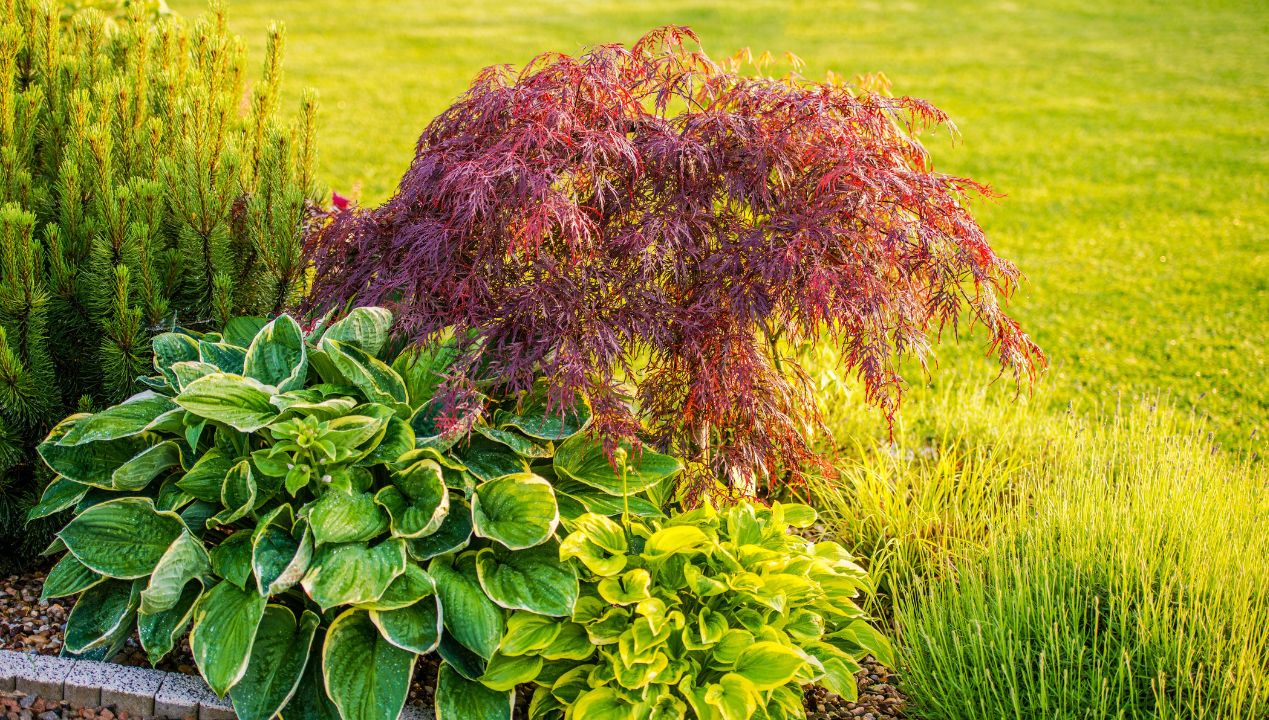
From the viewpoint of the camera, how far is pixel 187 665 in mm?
2893

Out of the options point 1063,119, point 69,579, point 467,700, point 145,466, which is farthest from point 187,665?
point 1063,119

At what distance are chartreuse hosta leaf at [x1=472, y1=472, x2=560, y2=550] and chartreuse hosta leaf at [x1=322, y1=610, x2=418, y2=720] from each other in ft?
1.25

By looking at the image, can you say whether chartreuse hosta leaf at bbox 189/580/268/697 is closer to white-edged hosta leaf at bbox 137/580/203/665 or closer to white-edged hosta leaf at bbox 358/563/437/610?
white-edged hosta leaf at bbox 137/580/203/665

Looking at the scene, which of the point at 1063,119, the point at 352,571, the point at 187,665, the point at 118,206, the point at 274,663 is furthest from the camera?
the point at 1063,119

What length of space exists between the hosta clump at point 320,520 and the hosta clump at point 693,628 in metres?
0.11

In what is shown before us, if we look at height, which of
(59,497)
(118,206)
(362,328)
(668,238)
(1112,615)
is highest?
(668,238)

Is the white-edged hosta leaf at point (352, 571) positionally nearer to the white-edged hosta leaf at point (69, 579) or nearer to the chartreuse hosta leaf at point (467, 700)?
the chartreuse hosta leaf at point (467, 700)

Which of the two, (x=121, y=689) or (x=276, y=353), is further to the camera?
(x=276, y=353)

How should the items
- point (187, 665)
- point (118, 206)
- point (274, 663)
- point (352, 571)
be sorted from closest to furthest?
point (352, 571)
point (274, 663)
point (187, 665)
point (118, 206)

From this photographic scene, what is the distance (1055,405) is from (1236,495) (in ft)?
6.81

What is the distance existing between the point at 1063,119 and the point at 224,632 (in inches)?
446

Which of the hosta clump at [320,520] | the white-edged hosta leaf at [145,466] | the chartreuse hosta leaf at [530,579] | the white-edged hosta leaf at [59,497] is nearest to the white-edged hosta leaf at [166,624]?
the hosta clump at [320,520]

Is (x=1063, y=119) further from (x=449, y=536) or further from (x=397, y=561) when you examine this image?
(x=397, y=561)

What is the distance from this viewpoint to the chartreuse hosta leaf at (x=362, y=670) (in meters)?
2.56
